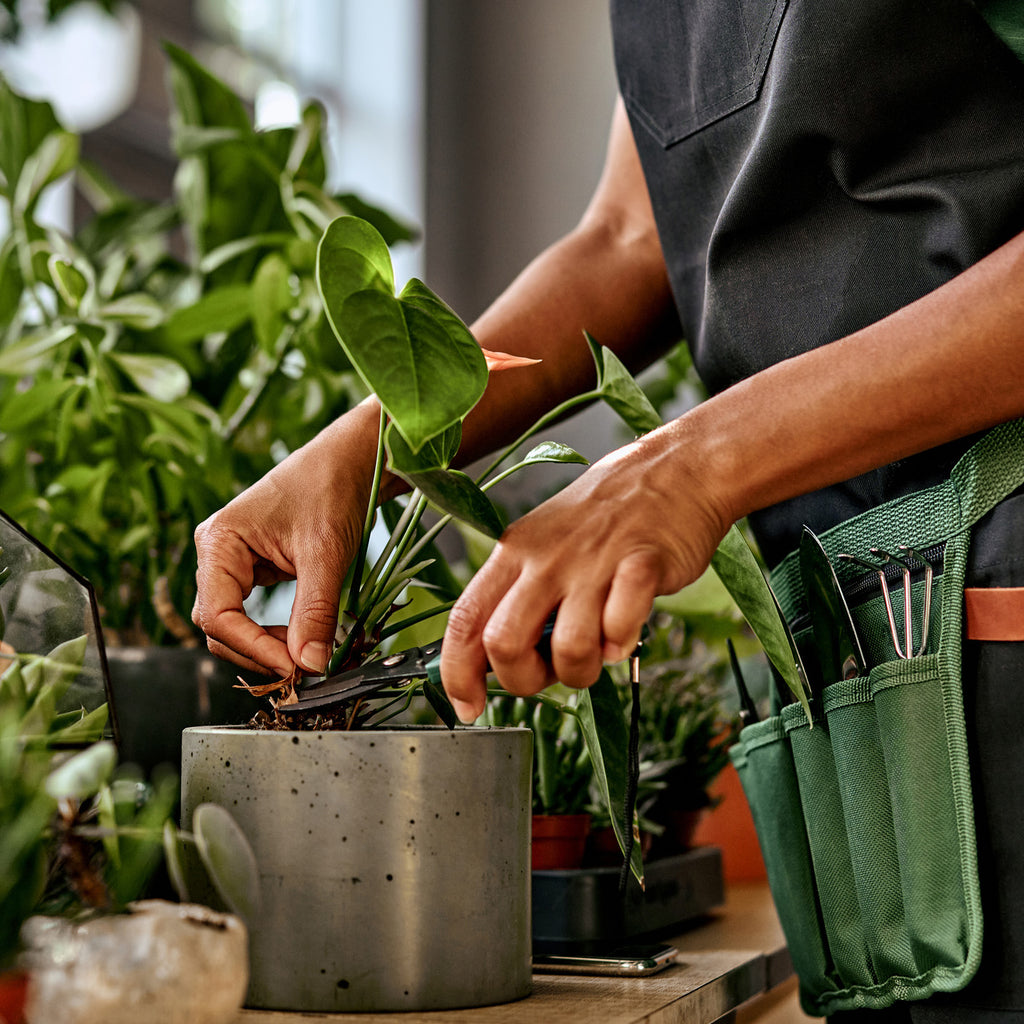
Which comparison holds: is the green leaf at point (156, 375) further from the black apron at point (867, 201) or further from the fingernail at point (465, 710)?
the fingernail at point (465, 710)

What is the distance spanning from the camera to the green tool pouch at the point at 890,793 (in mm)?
564

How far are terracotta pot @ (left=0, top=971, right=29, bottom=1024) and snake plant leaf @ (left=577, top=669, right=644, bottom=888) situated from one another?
0.91 feet

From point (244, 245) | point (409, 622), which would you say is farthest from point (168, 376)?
point (409, 622)

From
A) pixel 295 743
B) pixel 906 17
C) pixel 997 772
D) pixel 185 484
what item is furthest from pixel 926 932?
pixel 185 484

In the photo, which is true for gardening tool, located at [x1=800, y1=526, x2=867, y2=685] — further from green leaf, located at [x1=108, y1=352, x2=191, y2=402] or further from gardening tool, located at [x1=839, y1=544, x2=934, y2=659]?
green leaf, located at [x1=108, y1=352, x2=191, y2=402]

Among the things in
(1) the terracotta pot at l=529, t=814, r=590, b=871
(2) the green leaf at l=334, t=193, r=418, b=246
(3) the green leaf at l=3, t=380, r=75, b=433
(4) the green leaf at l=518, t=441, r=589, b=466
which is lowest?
(1) the terracotta pot at l=529, t=814, r=590, b=871

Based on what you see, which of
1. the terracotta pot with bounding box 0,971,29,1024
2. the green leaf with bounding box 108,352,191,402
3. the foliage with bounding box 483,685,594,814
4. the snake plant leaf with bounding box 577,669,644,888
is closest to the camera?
the terracotta pot with bounding box 0,971,29,1024

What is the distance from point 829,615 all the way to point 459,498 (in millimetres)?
253

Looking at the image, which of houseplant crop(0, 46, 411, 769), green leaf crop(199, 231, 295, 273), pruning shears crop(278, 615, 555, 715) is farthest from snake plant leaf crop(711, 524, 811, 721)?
green leaf crop(199, 231, 295, 273)

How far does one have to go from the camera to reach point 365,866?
0.49m

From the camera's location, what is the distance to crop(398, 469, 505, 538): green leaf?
45 cm

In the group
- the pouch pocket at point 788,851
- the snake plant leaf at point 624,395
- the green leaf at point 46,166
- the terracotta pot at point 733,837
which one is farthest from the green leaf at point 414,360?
the terracotta pot at point 733,837

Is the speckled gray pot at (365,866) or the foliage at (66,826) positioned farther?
the speckled gray pot at (365,866)

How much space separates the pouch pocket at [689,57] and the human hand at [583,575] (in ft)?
1.03
